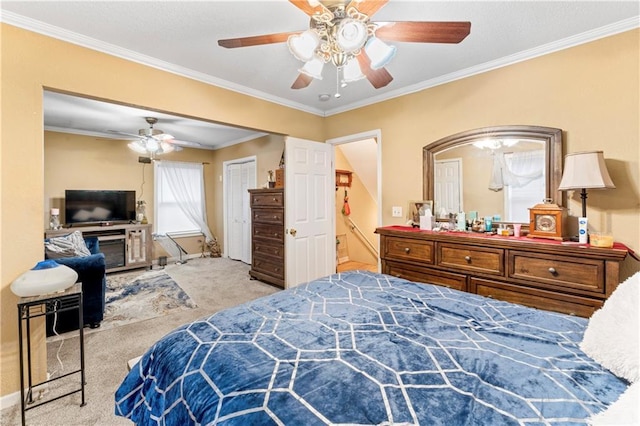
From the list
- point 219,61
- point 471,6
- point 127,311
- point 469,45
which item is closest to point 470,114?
point 469,45

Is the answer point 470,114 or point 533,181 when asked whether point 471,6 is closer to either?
point 470,114

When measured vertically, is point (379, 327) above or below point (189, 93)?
below

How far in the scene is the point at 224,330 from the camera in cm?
120

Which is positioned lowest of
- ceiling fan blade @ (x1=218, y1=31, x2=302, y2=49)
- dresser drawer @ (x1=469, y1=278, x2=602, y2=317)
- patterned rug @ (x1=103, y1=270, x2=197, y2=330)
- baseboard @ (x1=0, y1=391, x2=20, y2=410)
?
→ baseboard @ (x1=0, y1=391, x2=20, y2=410)

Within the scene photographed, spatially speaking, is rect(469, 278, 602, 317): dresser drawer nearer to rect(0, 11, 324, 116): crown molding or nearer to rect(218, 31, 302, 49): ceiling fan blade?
rect(218, 31, 302, 49): ceiling fan blade

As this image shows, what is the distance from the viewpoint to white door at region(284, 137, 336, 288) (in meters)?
3.53

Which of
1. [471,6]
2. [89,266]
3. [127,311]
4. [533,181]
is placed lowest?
[127,311]

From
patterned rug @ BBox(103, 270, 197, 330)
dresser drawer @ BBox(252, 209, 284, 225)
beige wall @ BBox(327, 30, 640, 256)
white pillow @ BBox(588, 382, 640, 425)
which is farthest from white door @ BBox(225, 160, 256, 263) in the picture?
white pillow @ BBox(588, 382, 640, 425)

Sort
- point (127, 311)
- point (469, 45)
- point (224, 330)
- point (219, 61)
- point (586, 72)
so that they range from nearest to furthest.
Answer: point (224, 330)
point (586, 72)
point (469, 45)
point (219, 61)
point (127, 311)

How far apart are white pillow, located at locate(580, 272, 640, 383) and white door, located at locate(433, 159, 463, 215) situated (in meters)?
1.97

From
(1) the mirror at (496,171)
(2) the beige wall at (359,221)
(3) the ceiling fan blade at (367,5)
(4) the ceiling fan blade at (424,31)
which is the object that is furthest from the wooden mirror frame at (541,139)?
(2) the beige wall at (359,221)

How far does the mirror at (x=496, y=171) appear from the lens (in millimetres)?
2381

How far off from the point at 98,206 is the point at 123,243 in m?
0.81

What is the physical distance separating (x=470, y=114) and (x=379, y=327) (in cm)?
250
